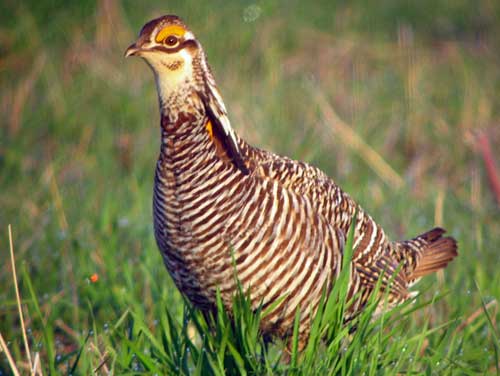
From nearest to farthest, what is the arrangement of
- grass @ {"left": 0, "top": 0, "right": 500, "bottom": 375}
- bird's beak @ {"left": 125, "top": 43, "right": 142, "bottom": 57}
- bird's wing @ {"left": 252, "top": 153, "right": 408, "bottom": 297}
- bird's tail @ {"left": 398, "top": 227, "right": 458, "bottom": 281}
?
1. grass @ {"left": 0, "top": 0, "right": 500, "bottom": 375}
2. bird's beak @ {"left": 125, "top": 43, "right": 142, "bottom": 57}
3. bird's wing @ {"left": 252, "top": 153, "right": 408, "bottom": 297}
4. bird's tail @ {"left": 398, "top": 227, "right": 458, "bottom": 281}

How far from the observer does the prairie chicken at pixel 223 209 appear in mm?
2998

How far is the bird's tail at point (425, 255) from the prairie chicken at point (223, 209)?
64 cm

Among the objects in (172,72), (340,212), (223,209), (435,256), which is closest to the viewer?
(223,209)

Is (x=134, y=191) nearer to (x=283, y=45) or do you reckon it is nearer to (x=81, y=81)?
(x=81, y=81)

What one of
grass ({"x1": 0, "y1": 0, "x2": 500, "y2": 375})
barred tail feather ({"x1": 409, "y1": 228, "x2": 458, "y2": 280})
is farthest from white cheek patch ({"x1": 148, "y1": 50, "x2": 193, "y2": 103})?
barred tail feather ({"x1": 409, "y1": 228, "x2": 458, "y2": 280})

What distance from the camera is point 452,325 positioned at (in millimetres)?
2990

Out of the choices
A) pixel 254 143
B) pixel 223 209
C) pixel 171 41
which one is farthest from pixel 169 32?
pixel 254 143

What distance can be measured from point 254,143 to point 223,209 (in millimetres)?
2861

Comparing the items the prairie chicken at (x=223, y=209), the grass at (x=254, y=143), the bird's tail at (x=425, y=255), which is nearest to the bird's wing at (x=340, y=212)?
the prairie chicken at (x=223, y=209)

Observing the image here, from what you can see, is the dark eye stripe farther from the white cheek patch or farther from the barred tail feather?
the barred tail feather

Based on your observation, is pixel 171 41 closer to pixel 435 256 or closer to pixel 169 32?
pixel 169 32

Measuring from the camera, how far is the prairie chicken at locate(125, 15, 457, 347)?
118 inches

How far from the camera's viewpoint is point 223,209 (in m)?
3.02

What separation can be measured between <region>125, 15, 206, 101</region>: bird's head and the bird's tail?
142 centimetres
